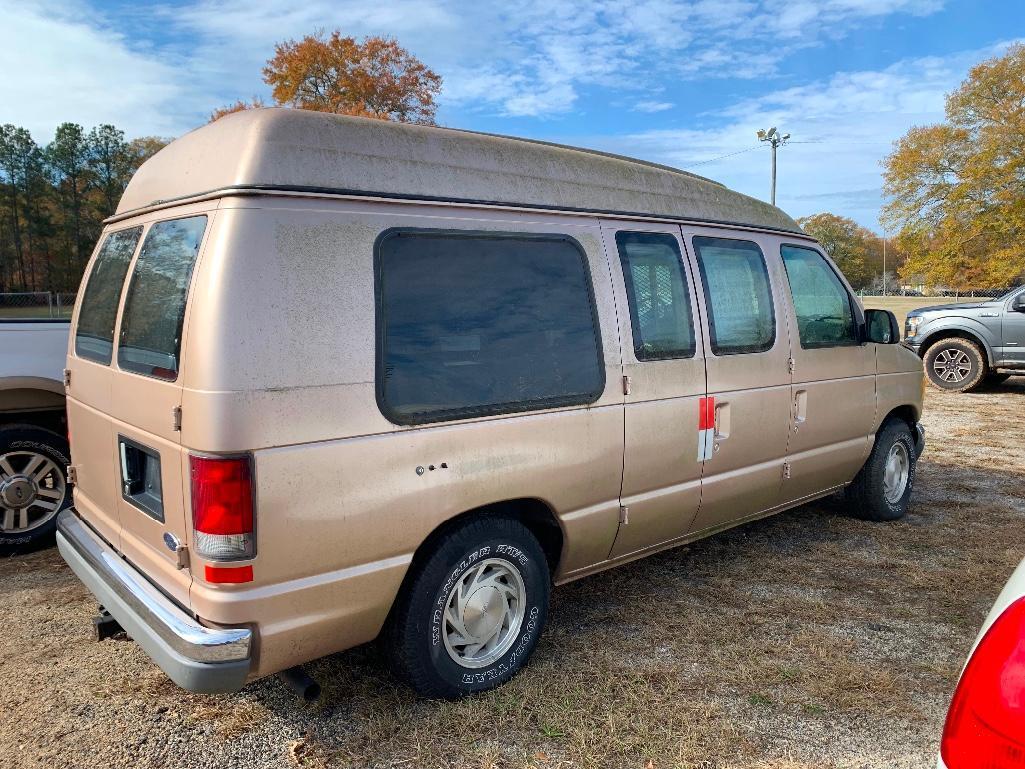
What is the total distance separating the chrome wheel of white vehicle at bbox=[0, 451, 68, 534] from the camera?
4703 millimetres

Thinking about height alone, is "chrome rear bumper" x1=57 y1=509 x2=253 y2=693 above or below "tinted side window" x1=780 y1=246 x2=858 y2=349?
below

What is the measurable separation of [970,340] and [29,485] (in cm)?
1321

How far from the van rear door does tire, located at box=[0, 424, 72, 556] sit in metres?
1.86

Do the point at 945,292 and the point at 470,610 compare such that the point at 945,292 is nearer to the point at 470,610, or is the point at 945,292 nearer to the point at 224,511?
the point at 470,610

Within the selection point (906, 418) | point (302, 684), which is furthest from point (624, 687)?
point (906, 418)

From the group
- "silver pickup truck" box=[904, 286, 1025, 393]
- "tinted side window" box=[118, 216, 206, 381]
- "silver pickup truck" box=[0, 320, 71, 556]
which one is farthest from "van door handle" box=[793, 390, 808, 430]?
"silver pickup truck" box=[904, 286, 1025, 393]

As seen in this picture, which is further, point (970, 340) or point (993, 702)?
point (970, 340)

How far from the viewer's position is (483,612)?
10.3 ft

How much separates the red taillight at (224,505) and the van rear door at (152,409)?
113 millimetres

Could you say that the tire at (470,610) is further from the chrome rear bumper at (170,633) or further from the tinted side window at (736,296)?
the tinted side window at (736,296)

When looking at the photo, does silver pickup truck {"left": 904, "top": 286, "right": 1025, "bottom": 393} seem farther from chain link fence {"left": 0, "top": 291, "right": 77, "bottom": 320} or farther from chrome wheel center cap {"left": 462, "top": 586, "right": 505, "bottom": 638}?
chain link fence {"left": 0, "top": 291, "right": 77, "bottom": 320}

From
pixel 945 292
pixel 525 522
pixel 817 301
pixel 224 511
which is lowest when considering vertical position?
pixel 525 522

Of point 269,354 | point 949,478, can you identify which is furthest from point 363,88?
point 269,354

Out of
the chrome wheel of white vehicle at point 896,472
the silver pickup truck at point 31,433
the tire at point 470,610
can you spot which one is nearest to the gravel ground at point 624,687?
the tire at point 470,610
